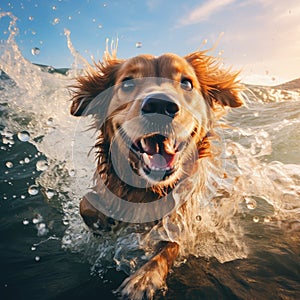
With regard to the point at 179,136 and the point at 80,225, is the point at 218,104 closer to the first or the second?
the point at 179,136

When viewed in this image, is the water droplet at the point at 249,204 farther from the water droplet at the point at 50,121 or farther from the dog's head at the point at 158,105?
the water droplet at the point at 50,121

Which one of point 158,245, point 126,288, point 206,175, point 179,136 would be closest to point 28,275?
point 126,288

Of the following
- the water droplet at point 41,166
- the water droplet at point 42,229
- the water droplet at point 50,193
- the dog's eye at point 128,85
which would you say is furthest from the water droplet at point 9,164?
the dog's eye at point 128,85

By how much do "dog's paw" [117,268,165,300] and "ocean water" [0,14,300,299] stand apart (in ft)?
0.27

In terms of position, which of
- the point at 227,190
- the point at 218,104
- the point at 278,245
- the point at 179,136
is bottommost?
the point at 278,245

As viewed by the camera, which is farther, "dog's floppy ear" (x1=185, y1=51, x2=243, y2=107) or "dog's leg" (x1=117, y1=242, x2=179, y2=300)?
"dog's floppy ear" (x1=185, y1=51, x2=243, y2=107)

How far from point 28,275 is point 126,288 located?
783mm

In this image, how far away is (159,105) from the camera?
A: 7.32 feet

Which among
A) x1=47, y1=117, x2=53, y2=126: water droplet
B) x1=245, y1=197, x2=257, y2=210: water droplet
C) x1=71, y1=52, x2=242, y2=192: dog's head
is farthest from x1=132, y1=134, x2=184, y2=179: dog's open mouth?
x1=47, y1=117, x2=53, y2=126: water droplet

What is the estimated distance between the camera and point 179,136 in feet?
8.19

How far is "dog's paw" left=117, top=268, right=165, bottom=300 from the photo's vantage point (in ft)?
6.55

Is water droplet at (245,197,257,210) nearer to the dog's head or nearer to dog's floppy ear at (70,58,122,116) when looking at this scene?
the dog's head

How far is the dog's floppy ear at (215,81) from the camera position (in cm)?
335

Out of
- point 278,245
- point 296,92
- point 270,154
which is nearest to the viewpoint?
point 278,245
